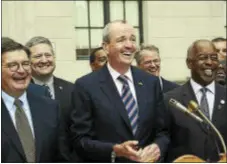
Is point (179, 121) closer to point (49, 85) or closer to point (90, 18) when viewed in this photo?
point (49, 85)

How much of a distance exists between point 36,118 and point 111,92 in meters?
0.54

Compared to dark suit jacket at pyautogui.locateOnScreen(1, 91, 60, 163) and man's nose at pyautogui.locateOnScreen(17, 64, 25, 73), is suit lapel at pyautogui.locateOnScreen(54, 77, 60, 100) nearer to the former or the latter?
dark suit jacket at pyautogui.locateOnScreen(1, 91, 60, 163)

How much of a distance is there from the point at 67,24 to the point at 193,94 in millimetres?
5982

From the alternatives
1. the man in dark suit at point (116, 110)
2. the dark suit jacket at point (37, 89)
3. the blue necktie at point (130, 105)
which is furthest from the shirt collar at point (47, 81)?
the blue necktie at point (130, 105)

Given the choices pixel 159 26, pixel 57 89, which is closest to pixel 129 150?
pixel 57 89

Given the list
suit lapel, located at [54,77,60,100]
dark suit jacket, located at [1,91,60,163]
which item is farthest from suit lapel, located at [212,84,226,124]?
suit lapel, located at [54,77,60,100]

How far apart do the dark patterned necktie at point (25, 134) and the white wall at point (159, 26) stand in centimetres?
611

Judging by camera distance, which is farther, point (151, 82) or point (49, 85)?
point (49, 85)

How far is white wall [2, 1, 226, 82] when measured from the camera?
30.7ft

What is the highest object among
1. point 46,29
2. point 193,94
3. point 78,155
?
point 46,29

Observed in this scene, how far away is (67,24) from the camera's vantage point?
9.58 meters

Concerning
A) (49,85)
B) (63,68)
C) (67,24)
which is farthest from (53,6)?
(49,85)

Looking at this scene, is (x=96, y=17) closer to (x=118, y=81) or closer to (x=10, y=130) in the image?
(x=118, y=81)

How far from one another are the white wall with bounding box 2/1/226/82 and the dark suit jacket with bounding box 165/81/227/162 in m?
5.69
